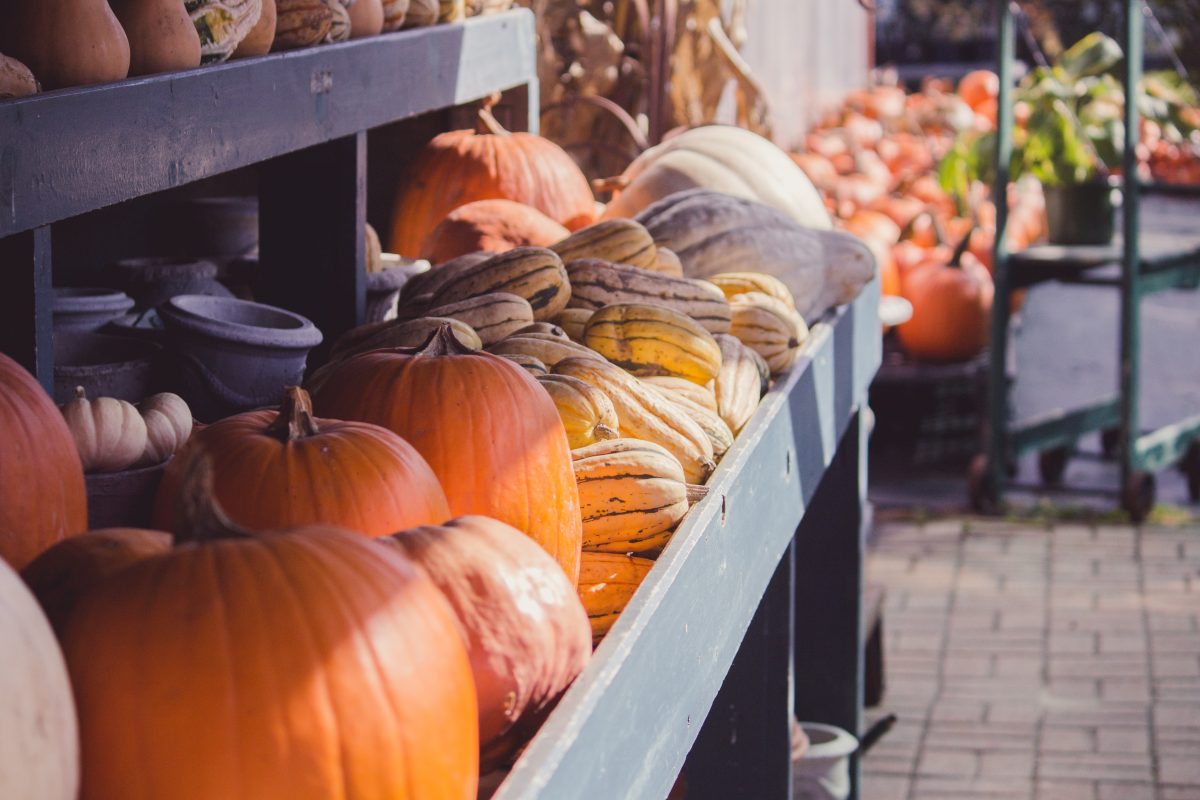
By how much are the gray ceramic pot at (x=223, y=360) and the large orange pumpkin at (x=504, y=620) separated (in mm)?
718

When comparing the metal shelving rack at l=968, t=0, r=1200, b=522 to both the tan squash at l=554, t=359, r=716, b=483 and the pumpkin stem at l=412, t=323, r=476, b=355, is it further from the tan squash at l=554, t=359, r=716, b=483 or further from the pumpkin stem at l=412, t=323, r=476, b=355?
the pumpkin stem at l=412, t=323, r=476, b=355

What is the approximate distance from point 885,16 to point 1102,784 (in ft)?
50.8

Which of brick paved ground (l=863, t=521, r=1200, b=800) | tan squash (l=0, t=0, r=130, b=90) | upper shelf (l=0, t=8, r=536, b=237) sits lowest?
brick paved ground (l=863, t=521, r=1200, b=800)

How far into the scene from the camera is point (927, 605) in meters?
5.12

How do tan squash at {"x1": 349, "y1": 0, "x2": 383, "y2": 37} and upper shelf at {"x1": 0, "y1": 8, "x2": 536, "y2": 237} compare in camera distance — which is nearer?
upper shelf at {"x1": 0, "y1": 8, "x2": 536, "y2": 237}

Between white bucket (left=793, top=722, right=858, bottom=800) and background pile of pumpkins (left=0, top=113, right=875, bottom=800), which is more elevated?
background pile of pumpkins (left=0, top=113, right=875, bottom=800)

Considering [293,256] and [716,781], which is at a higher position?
[293,256]

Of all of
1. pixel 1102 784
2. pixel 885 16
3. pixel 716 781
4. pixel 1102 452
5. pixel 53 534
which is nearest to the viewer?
pixel 53 534

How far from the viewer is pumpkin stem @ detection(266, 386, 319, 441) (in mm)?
1297

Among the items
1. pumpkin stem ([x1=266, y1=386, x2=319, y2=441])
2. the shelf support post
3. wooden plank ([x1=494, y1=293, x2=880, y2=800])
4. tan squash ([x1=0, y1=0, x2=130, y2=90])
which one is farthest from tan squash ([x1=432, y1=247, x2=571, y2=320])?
the shelf support post

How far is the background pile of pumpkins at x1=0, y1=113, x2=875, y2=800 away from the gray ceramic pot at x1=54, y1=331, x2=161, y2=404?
242 mm

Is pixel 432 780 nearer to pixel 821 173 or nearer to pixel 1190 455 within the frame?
pixel 1190 455

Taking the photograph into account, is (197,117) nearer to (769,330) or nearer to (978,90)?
(769,330)

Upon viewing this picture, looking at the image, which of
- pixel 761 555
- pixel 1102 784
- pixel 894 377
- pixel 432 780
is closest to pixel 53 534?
pixel 432 780
